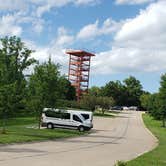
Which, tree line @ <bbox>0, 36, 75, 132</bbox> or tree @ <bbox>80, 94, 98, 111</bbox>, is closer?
tree line @ <bbox>0, 36, 75, 132</bbox>

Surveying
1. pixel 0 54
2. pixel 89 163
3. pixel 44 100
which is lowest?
pixel 89 163

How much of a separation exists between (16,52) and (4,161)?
66.7 feet

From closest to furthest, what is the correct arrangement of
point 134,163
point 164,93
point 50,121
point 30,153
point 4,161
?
point 4,161 → point 134,163 → point 30,153 → point 50,121 → point 164,93

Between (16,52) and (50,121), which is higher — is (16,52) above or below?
above

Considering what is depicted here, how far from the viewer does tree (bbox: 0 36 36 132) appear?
3256 cm

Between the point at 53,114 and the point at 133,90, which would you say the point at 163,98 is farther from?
the point at 133,90

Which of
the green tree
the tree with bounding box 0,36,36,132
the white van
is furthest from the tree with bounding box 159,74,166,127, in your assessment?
the tree with bounding box 0,36,36,132

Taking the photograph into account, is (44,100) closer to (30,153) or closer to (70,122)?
(70,122)

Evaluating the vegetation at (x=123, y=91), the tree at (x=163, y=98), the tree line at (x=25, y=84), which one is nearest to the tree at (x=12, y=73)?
the tree line at (x=25, y=84)

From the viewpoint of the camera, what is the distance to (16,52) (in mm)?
35562

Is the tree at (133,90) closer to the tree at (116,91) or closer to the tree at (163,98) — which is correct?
the tree at (116,91)

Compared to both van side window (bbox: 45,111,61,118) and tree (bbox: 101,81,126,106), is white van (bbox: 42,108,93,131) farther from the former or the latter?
→ tree (bbox: 101,81,126,106)

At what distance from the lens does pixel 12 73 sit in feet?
113

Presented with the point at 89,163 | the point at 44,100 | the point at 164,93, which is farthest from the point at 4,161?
the point at 164,93
